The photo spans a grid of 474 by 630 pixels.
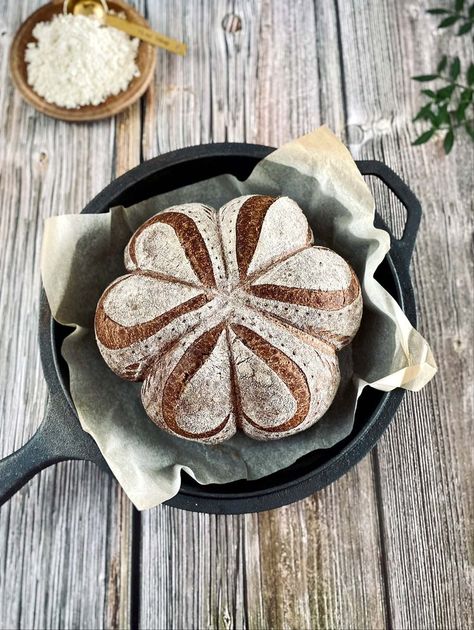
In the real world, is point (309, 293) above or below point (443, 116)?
Answer: below

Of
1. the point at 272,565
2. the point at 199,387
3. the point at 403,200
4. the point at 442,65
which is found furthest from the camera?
the point at 442,65

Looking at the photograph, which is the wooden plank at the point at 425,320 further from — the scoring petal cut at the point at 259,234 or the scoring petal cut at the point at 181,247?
the scoring petal cut at the point at 181,247

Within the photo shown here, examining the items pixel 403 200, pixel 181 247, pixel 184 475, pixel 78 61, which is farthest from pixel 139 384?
pixel 78 61

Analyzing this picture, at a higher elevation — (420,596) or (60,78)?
(60,78)

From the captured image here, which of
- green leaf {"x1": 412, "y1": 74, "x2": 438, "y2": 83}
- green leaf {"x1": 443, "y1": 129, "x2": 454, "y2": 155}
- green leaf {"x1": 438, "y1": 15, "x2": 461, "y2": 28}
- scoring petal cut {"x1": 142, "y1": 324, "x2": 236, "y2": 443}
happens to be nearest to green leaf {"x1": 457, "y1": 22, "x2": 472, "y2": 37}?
green leaf {"x1": 438, "y1": 15, "x2": 461, "y2": 28}

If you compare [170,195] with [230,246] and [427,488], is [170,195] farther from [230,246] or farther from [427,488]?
[427,488]

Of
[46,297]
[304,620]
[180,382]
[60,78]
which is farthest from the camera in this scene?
[60,78]

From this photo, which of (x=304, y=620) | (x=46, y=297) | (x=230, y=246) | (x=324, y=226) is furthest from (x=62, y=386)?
(x=304, y=620)

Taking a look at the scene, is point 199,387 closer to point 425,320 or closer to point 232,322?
point 232,322

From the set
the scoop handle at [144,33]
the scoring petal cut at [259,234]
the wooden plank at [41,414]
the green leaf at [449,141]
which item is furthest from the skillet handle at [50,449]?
the green leaf at [449,141]
